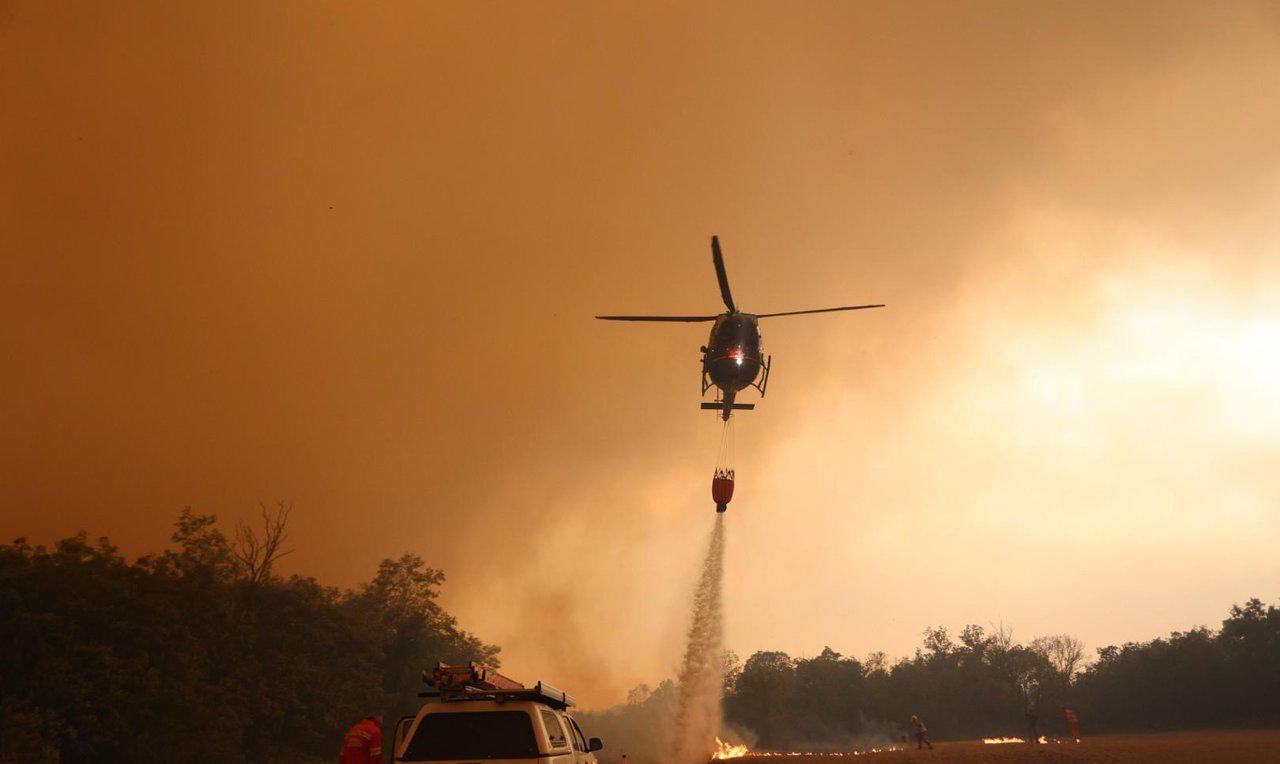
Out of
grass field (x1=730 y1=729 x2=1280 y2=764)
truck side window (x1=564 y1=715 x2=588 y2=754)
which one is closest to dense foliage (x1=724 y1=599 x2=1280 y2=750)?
grass field (x1=730 y1=729 x2=1280 y2=764)

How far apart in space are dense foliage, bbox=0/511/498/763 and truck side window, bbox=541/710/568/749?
2908cm

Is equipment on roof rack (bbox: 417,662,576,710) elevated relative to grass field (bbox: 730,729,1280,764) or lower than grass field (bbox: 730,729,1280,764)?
elevated

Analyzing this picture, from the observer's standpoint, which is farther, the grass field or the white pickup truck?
the grass field

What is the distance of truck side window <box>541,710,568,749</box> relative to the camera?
1326cm

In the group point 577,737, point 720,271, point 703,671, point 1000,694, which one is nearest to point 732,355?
point 720,271

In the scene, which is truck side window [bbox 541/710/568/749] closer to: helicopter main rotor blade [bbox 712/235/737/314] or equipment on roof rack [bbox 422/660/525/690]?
equipment on roof rack [bbox 422/660/525/690]

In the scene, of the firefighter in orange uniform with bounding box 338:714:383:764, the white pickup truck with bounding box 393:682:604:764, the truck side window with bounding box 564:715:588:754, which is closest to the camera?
the white pickup truck with bounding box 393:682:604:764

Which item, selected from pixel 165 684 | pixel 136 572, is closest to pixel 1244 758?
pixel 165 684

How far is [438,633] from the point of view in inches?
3081

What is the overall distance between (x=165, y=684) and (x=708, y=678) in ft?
127

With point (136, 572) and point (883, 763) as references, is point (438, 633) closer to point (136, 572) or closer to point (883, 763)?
→ point (136, 572)

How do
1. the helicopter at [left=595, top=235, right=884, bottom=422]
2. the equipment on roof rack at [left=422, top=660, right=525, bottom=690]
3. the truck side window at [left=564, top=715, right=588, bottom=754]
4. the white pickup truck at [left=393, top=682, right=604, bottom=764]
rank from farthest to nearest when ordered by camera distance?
the helicopter at [left=595, top=235, right=884, bottom=422] → the truck side window at [left=564, top=715, right=588, bottom=754] → the equipment on roof rack at [left=422, top=660, right=525, bottom=690] → the white pickup truck at [left=393, top=682, right=604, bottom=764]

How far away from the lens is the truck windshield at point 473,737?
12.0 meters

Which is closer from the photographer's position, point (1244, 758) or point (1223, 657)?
point (1244, 758)
